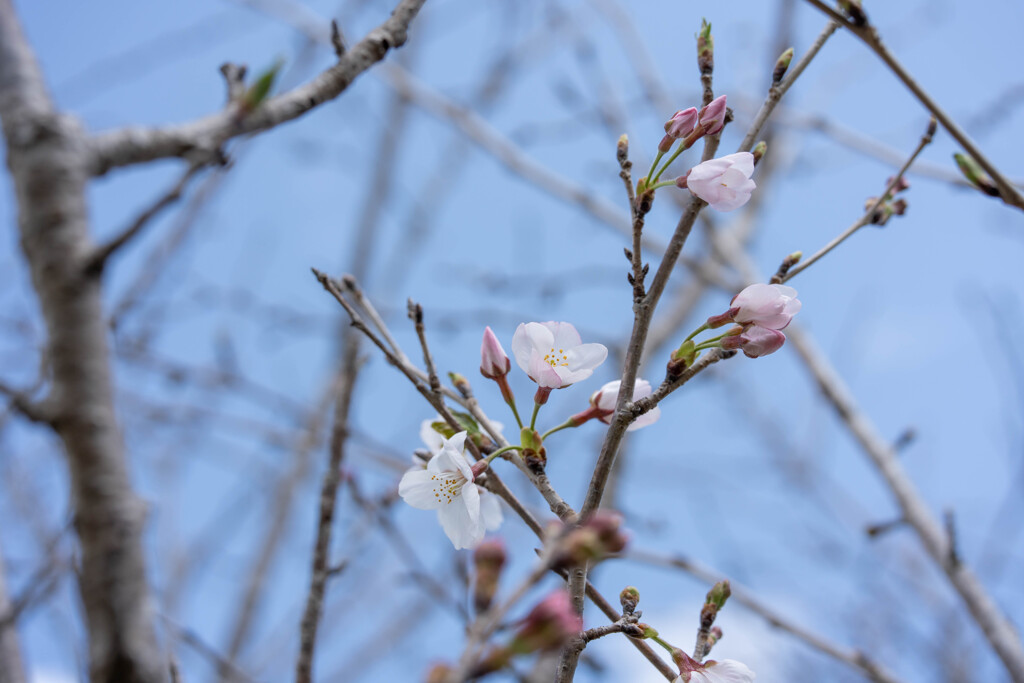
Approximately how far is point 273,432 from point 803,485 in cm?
255

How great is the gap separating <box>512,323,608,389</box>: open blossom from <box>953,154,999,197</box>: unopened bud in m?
0.68

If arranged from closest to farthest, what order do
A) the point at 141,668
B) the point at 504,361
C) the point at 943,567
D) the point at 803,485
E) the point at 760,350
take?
1. the point at 141,668
2. the point at 760,350
3. the point at 504,361
4. the point at 943,567
5. the point at 803,485

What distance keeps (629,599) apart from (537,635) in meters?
0.38

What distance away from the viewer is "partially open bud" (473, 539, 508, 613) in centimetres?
58

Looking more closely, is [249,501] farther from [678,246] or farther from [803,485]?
[678,246]

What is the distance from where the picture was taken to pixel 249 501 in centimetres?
377

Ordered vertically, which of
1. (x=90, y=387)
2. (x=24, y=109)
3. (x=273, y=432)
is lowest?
(x=90, y=387)

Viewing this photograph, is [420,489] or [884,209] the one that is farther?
[884,209]

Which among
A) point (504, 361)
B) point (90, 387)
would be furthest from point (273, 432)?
point (90, 387)

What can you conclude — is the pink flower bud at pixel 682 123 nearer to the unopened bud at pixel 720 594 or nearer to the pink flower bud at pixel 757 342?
the pink flower bud at pixel 757 342

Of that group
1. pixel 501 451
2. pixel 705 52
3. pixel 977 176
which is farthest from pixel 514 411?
pixel 977 176

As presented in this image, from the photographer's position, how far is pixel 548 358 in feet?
3.08

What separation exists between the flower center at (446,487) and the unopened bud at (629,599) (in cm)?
23

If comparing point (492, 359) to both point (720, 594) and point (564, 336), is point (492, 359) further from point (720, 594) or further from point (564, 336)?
point (720, 594)
